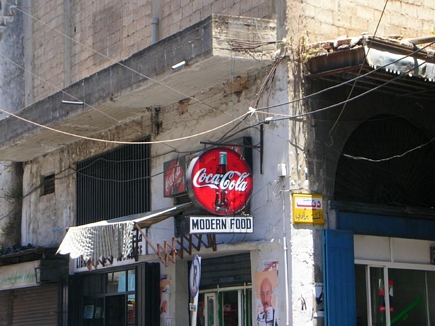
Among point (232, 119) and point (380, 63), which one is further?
point (232, 119)

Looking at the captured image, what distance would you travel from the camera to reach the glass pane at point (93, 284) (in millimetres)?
17812

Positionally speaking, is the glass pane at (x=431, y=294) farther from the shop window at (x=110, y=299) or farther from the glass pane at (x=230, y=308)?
the shop window at (x=110, y=299)

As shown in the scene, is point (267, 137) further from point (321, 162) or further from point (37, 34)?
point (37, 34)

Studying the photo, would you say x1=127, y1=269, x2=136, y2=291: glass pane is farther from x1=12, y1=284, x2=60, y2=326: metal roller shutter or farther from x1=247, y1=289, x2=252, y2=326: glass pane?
x1=247, y1=289, x2=252, y2=326: glass pane

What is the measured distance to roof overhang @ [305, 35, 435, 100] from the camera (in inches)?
500

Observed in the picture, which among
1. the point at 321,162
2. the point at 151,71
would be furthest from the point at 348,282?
the point at 151,71

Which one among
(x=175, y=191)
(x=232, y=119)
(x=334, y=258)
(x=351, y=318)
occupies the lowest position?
(x=351, y=318)

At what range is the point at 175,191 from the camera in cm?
1504

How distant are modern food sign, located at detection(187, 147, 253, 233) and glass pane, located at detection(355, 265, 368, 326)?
6.54 ft

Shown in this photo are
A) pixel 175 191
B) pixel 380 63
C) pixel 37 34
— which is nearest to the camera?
pixel 380 63

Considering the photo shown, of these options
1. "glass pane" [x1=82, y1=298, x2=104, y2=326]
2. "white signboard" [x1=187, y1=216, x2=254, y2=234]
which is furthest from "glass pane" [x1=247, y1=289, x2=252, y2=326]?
"glass pane" [x1=82, y1=298, x2=104, y2=326]

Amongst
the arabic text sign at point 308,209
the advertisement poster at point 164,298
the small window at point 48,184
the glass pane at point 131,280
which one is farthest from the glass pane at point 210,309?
the small window at point 48,184

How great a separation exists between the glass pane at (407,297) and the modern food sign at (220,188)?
2905 mm

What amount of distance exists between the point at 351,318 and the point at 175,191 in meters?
3.84
